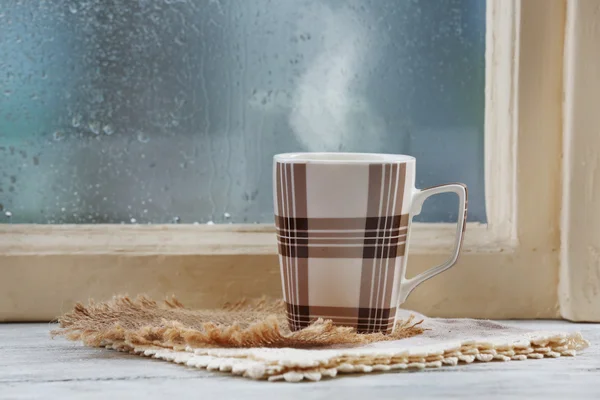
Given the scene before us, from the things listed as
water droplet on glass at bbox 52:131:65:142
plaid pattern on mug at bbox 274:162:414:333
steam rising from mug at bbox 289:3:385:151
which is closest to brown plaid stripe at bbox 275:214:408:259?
plaid pattern on mug at bbox 274:162:414:333

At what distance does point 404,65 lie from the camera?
0.85 m

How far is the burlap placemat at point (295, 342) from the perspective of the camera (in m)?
0.56

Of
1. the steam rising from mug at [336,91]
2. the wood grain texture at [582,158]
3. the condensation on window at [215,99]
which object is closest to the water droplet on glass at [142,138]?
the condensation on window at [215,99]

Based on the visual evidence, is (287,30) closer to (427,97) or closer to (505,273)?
(427,97)

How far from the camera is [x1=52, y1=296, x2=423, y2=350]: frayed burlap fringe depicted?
61 cm

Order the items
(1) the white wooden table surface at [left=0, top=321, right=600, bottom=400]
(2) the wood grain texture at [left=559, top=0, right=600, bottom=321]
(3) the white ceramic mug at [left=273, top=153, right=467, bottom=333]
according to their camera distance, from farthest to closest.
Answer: (2) the wood grain texture at [left=559, top=0, right=600, bottom=321]
(3) the white ceramic mug at [left=273, top=153, right=467, bottom=333]
(1) the white wooden table surface at [left=0, top=321, right=600, bottom=400]

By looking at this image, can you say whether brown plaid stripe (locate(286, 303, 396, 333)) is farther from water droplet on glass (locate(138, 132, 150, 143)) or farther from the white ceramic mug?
water droplet on glass (locate(138, 132, 150, 143))

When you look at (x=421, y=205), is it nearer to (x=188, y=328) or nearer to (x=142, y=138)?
(x=188, y=328)

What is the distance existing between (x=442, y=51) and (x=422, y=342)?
14.7 inches

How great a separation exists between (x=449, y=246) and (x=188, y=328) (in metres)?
0.33

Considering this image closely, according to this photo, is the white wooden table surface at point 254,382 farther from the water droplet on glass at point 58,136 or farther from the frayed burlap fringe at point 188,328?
the water droplet on glass at point 58,136

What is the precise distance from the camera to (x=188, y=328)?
0.63m

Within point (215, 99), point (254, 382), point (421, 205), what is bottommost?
point (254, 382)

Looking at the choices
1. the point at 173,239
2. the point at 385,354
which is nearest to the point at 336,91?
the point at 173,239
